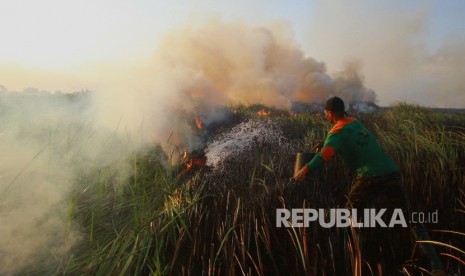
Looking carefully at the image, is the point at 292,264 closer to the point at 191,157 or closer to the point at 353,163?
the point at 353,163

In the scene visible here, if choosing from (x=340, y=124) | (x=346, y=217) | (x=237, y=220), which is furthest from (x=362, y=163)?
(x=237, y=220)

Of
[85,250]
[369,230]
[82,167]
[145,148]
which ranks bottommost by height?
[85,250]

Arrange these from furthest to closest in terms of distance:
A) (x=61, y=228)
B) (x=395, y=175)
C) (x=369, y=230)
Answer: (x=395, y=175) < (x=369, y=230) < (x=61, y=228)

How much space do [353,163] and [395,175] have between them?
0.46m

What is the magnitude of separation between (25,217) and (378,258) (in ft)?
10.1

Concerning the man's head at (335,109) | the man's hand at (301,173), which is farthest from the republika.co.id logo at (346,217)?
the man's head at (335,109)

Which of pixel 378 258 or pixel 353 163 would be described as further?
pixel 353 163

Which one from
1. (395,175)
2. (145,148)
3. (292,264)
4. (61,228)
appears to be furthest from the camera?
(145,148)

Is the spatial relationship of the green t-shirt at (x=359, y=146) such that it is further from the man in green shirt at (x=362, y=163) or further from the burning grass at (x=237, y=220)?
the burning grass at (x=237, y=220)

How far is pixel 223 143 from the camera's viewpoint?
8.27 m

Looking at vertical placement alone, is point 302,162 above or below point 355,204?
above

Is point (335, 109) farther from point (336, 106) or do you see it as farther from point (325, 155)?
point (325, 155)

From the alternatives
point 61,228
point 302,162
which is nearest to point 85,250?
point 61,228

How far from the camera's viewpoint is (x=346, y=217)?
347cm
